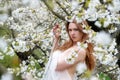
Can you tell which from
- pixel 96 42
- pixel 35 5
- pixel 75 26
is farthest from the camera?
pixel 35 5

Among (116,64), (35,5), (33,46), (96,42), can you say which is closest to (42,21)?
(35,5)

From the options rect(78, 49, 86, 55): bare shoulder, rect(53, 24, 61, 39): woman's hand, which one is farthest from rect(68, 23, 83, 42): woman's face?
rect(53, 24, 61, 39): woman's hand

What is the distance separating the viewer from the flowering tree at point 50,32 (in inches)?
153

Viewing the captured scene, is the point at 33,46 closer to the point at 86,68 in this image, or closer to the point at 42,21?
the point at 42,21

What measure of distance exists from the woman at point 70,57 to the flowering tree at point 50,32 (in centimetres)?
9

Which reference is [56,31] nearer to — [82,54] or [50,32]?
[82,54]

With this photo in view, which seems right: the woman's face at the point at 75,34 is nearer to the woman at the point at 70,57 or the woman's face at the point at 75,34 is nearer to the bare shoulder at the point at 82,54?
the woman at the point at 70,57

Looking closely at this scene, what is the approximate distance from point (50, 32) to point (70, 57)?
1.26 metres

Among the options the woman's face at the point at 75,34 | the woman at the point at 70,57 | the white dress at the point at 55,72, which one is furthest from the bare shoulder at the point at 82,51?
the white dress at the point at 55,72

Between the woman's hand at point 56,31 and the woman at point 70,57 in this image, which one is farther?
the woman's hand at point 56,31

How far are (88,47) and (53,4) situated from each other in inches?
83.6

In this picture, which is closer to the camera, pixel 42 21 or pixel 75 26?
pixel 75 26

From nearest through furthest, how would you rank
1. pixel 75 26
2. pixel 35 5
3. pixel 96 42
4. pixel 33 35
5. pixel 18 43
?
pixel 75 26, pixel 96 42, pixel 18 43, pixel 33 35, pixel 35 5

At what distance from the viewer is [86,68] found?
3.74m
